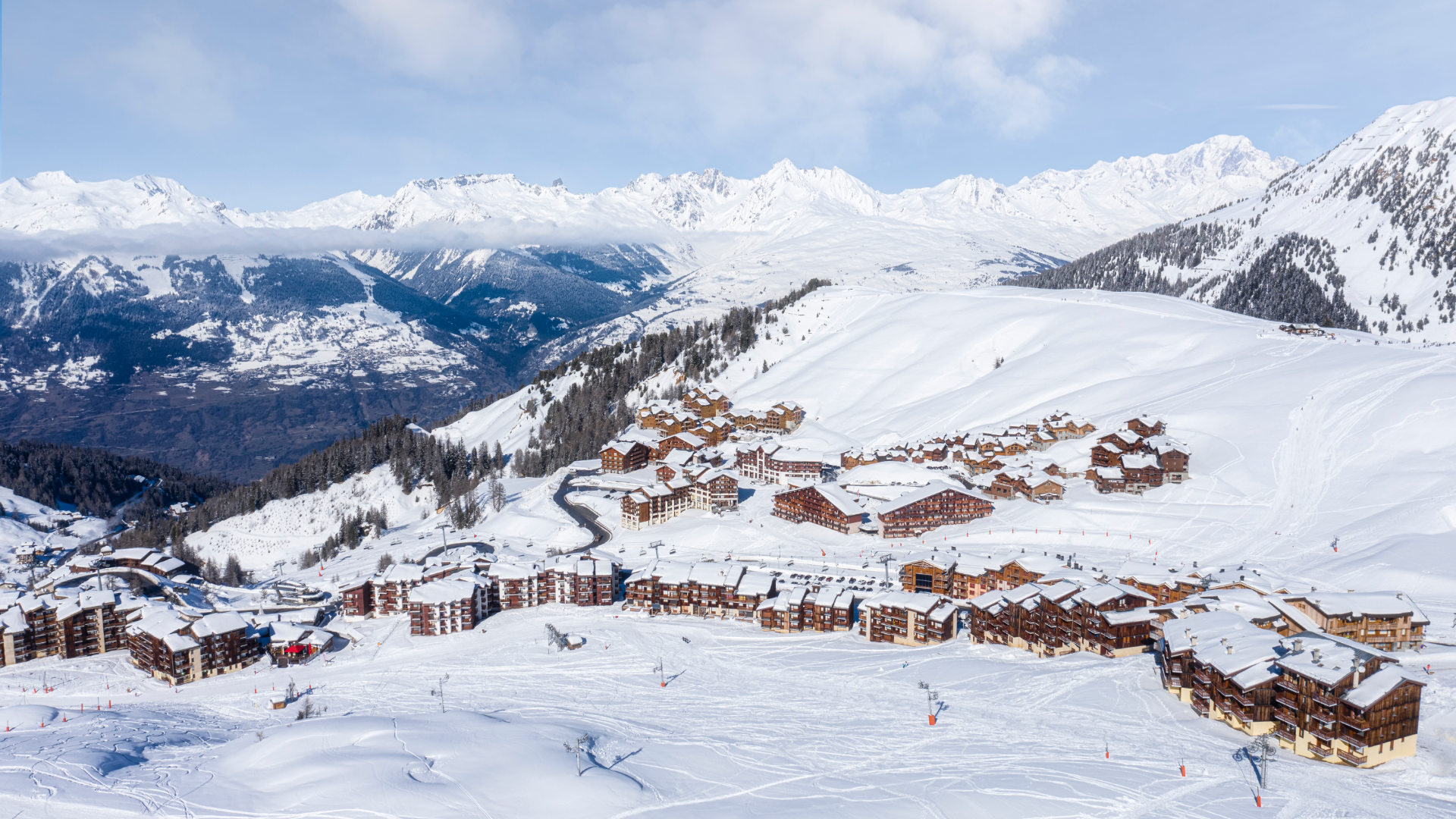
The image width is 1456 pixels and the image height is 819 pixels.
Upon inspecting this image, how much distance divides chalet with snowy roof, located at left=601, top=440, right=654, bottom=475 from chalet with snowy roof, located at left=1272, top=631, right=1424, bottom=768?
8545 cm

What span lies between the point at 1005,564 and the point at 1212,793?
31774mm

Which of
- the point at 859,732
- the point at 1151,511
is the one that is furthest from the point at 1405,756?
the point at 1151,511

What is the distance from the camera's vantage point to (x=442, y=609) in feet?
218

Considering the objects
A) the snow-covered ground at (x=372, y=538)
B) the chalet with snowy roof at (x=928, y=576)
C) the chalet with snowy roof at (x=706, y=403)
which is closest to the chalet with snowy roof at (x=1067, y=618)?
the chalet with snowy roof at (x=928, y=576)

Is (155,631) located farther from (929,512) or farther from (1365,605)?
(1365,605)

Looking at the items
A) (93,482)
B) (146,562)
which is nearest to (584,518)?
(146,562)

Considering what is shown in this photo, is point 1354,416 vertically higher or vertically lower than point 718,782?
higher

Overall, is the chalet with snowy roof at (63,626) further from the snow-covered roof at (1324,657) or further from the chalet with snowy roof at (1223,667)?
the snow-covered roof at (1324,657)

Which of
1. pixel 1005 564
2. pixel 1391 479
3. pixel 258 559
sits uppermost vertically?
pixel 1391 479

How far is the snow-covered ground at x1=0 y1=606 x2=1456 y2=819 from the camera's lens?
32.5m

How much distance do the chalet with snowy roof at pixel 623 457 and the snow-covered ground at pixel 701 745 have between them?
2224 inches

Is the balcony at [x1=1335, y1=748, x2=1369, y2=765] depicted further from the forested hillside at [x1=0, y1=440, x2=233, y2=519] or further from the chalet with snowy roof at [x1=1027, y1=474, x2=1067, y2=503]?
the forested hillside at [x1=0, y1=440, x2=233, y2=519]

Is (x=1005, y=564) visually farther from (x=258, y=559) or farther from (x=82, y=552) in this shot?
(x=82, y=552)

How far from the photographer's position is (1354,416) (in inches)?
3546
